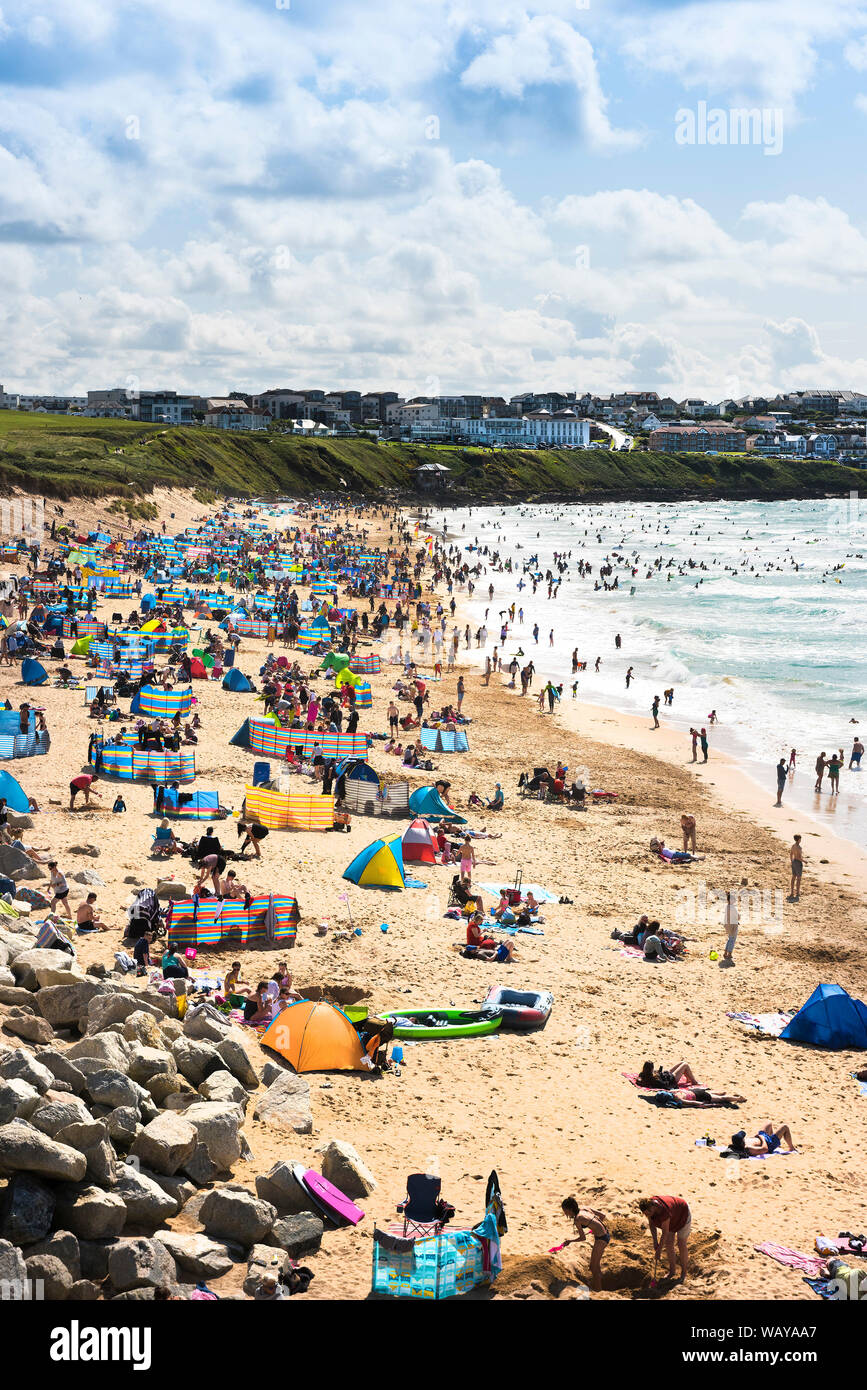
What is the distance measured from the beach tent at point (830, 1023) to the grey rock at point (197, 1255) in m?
7.02

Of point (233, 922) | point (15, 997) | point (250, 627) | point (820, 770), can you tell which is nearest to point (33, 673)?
point (250, 627)

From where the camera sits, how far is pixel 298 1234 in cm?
752

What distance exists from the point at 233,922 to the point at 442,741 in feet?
37.0

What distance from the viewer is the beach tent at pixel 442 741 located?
77.3ft

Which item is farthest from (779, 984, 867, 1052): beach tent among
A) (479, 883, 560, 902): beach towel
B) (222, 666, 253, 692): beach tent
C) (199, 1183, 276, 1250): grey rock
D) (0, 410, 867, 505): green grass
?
(0, 410, 867, 505): green grass

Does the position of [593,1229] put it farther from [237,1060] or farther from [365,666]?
[365,666]

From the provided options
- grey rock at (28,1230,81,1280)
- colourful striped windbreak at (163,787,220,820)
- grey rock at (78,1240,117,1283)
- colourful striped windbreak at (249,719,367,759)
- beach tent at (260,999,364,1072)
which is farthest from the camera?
colourful striped windbreak at (249,719,367,759)

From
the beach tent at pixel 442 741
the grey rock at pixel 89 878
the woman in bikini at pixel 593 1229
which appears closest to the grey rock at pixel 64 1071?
the woman in bikini at pixel 593 1229

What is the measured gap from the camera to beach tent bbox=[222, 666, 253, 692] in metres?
26.5

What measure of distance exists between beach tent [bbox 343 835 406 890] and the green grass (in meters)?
40.9

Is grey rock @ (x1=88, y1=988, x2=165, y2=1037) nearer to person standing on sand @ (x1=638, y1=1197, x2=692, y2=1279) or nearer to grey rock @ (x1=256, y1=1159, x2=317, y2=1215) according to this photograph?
grey rock @ (x1=256, y1=1159, x2=317, y2=1215)

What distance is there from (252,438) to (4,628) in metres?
85.8
